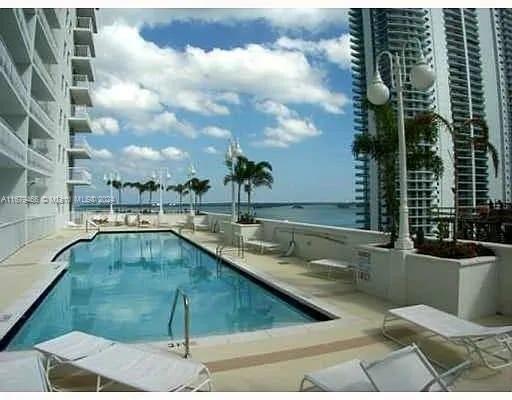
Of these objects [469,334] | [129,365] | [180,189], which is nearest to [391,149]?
[469,334]

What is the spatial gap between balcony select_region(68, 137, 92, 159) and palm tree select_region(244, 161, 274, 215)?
1730cm

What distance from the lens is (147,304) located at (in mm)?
8320

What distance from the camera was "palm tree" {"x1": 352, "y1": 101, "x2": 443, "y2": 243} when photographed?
8.15 metres

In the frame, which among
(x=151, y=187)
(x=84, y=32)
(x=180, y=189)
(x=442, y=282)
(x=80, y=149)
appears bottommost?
(x=442, y=282)

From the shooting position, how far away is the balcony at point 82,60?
→ 1262 inches

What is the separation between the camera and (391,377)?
10.5ft

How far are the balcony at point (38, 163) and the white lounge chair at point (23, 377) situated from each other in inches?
637

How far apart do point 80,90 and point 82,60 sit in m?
2.59

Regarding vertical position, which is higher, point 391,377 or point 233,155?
point 233,155

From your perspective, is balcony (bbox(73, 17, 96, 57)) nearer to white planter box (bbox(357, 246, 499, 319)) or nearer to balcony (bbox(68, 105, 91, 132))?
balcony (bbox(68, 105, 91, 132))

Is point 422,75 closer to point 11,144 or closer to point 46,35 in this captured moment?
point 11,144

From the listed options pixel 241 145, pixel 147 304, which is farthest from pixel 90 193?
pixel 147 304
